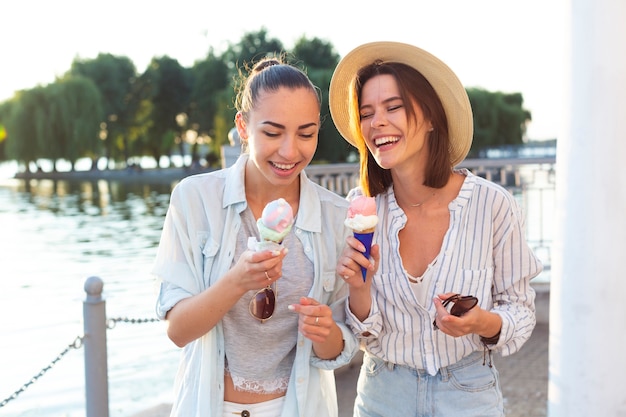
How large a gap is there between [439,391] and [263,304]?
29.0 inches

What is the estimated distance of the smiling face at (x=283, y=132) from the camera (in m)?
2.37

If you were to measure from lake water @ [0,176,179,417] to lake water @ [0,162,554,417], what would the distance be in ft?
0.05

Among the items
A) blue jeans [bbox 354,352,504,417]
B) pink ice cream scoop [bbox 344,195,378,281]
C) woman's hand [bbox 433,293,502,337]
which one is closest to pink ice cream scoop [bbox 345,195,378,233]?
pink ice cream scoop [bbox 344,195,378,281]

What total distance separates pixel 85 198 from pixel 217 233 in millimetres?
36974

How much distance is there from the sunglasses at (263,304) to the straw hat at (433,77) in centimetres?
84

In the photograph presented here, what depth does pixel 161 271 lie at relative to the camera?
238cm

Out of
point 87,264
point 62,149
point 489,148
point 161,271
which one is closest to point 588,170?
point 161,271

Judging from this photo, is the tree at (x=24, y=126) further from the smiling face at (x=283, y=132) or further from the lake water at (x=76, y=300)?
the smiling face at (x=283, y=132)

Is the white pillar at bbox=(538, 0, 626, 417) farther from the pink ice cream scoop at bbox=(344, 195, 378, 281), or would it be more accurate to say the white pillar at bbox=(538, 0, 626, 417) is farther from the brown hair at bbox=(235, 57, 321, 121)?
the brown hair at bbox=(235, 57, 321, 121)

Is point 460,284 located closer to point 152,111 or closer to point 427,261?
point 427,261

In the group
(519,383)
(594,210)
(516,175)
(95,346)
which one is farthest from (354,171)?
(594,210)

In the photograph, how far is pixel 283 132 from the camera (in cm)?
238

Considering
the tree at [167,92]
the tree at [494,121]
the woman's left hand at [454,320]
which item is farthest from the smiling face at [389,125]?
the tree at [167,92]

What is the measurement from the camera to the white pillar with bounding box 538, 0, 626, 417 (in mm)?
2826
